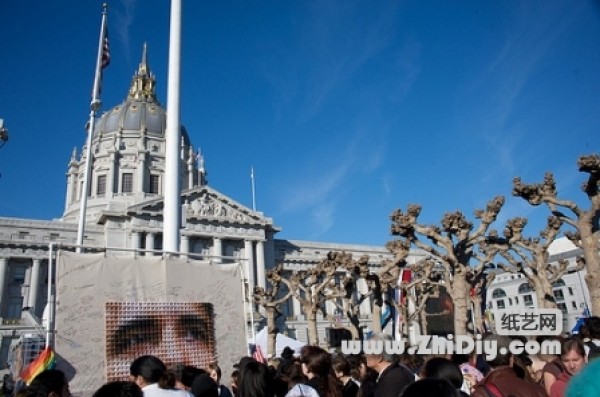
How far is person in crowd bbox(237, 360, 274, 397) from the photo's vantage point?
5.13 meters

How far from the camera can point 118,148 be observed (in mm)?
73000

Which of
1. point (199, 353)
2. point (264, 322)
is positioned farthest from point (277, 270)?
point (199, 353)

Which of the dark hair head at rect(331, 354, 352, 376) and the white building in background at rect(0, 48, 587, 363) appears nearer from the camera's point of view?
A: the dark hair head at rect(331, 354, 352, 376)

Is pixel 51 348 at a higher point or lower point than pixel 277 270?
lower

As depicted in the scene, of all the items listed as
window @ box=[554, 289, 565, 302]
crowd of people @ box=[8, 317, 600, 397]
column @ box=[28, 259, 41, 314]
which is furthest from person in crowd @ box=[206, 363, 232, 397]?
window @ box=[554, 289, 565, 302]

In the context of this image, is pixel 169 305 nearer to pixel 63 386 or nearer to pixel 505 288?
pixel 63 386

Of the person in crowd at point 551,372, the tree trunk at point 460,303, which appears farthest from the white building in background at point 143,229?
the person in crowd at point 551,372

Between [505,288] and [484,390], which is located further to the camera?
[505,288]

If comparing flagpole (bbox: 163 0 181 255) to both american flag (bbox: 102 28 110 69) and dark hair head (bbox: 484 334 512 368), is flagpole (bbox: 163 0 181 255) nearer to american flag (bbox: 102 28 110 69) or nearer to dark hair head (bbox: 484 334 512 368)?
dark hair head (bbox: 484 334 512 368)

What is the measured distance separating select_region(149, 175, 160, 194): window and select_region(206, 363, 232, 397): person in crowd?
6755cm

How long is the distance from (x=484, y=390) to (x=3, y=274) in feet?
173

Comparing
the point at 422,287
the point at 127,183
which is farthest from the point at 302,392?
the point at 127,183

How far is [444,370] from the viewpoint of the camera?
13.2 ft

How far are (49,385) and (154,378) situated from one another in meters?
1.07
